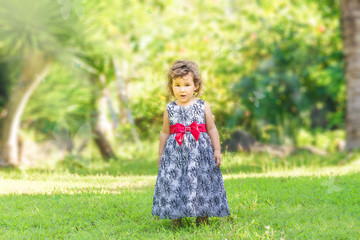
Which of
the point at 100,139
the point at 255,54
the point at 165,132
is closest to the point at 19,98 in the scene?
the point at 100,139

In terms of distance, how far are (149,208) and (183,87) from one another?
1159mm

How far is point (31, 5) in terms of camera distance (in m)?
5.74

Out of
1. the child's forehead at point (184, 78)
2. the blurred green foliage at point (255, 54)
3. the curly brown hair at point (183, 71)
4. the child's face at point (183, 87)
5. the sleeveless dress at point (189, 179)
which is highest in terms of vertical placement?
the blurred green foliage at point (255, 54)

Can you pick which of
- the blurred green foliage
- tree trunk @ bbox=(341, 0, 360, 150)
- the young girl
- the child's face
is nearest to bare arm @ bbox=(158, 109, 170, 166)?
the young girl

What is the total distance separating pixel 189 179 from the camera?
318 centimetres

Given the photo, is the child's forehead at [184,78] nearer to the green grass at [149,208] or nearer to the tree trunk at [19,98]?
the green grass at [149,208]

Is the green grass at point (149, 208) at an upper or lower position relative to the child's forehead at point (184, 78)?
lower

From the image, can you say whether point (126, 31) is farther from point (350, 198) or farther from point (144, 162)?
point (350, 198)

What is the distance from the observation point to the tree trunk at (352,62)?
7.49 m

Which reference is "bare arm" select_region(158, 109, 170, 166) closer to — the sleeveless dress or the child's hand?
the sleeveless dress

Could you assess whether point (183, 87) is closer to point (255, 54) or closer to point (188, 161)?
point (188, 161)

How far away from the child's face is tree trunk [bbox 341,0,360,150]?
5.11 metres

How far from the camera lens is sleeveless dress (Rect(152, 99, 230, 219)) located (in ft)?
10.4

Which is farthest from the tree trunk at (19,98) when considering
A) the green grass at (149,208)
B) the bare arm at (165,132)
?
the bare arm at (165,132)
